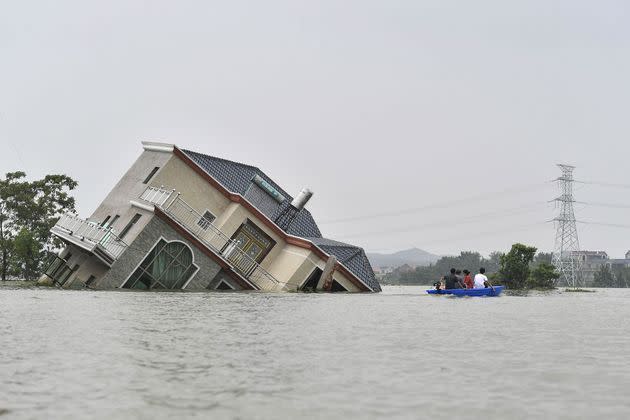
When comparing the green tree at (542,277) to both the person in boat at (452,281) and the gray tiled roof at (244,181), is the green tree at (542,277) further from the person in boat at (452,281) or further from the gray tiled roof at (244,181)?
the person in boat at (452,281)

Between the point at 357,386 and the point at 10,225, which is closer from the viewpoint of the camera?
the point at 357,386

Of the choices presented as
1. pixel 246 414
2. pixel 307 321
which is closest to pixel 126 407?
pixel 246 414

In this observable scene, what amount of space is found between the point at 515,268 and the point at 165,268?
54.8 metres

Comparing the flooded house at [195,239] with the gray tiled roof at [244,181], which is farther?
the gray tiled roof at [244,181]

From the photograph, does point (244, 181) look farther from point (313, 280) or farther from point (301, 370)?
point (301, 370)

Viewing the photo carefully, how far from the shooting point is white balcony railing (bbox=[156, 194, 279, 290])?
48.1 meters

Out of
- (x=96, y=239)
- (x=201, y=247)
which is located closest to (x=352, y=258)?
(x=201, y=247)

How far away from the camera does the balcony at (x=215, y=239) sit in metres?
47.1

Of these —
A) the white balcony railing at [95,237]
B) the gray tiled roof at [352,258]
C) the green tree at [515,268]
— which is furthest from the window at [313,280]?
the green tree at [515,268]

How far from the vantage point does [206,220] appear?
4872 centimetres

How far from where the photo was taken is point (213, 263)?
154ft

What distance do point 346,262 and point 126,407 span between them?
4637 cm

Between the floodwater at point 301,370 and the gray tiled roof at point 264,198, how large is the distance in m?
33.0

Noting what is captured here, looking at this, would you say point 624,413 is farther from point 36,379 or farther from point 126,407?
point 36,379
